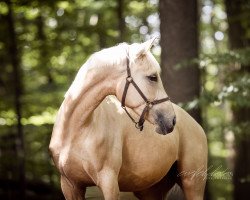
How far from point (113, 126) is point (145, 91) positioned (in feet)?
1.97

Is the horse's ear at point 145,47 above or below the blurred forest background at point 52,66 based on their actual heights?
above

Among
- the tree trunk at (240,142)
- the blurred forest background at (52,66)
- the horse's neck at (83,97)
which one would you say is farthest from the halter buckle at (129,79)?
the tree trunk at (240,142)

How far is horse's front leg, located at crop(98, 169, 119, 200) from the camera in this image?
4.31 metres

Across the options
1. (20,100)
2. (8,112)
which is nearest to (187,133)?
(20,100)

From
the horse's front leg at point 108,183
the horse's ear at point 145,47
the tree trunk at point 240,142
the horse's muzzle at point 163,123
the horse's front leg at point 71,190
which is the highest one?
the horse's ear at point 145,47

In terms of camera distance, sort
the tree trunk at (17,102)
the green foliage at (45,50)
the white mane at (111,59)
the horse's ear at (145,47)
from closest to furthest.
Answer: the horse's ear at (145,47) → the white mane at (111,59) → the tree trunk at (17,102) → the green foliage at (45,50)

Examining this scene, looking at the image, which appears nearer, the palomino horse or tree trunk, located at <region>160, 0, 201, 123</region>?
the palomino horse

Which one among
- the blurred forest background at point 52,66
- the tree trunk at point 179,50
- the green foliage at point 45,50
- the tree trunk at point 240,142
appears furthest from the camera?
the tree trunk at point 240,142

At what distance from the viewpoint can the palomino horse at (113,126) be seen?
14.0 feet

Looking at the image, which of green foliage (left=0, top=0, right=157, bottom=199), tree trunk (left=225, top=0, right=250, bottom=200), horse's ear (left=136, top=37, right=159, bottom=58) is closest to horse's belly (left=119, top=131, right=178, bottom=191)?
horse's ear (left=136, top=37, right=159, bottom=58)

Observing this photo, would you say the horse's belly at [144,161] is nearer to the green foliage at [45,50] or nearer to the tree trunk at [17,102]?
the tree trunk at [17,102]

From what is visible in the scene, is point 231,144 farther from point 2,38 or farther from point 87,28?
point 2,38

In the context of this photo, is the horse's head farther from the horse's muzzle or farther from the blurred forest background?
the blurred forest background

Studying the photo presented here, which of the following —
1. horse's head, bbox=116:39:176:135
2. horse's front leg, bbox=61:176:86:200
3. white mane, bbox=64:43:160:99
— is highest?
white mane, bbox=64:43:160:99
